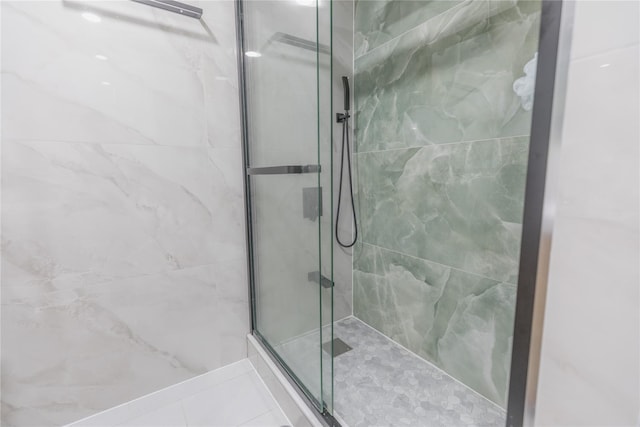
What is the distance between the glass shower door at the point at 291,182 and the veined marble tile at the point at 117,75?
16cm

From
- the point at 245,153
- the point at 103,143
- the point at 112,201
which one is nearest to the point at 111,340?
the point at 112,201

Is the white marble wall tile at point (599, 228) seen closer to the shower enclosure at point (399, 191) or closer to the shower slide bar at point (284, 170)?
the shower enclosure at point (399, 191)

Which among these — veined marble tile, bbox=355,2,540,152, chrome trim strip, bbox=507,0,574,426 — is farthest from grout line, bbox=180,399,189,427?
veined marble tile, bbox=355,2,540,152

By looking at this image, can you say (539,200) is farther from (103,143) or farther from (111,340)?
(111,340)

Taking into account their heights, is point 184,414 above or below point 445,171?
below

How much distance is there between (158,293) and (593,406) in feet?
4.84

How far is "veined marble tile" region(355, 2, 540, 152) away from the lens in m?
1.10

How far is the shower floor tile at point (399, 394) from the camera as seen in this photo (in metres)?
1.20

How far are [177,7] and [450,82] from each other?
4.08 feet

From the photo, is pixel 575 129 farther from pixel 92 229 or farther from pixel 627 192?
pixel 92 229

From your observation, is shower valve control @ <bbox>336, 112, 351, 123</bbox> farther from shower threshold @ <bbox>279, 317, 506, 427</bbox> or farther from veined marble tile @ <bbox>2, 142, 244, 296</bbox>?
shower threshold @ <bbox>279, 317, 506, 427</bbox>

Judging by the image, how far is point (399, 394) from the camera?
52.3 inches

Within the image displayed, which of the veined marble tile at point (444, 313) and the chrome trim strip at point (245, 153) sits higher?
the chrome trim strip at point (245, 153)

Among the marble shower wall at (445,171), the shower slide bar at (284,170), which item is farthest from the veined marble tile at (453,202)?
the shower slide bar at (284,170)
